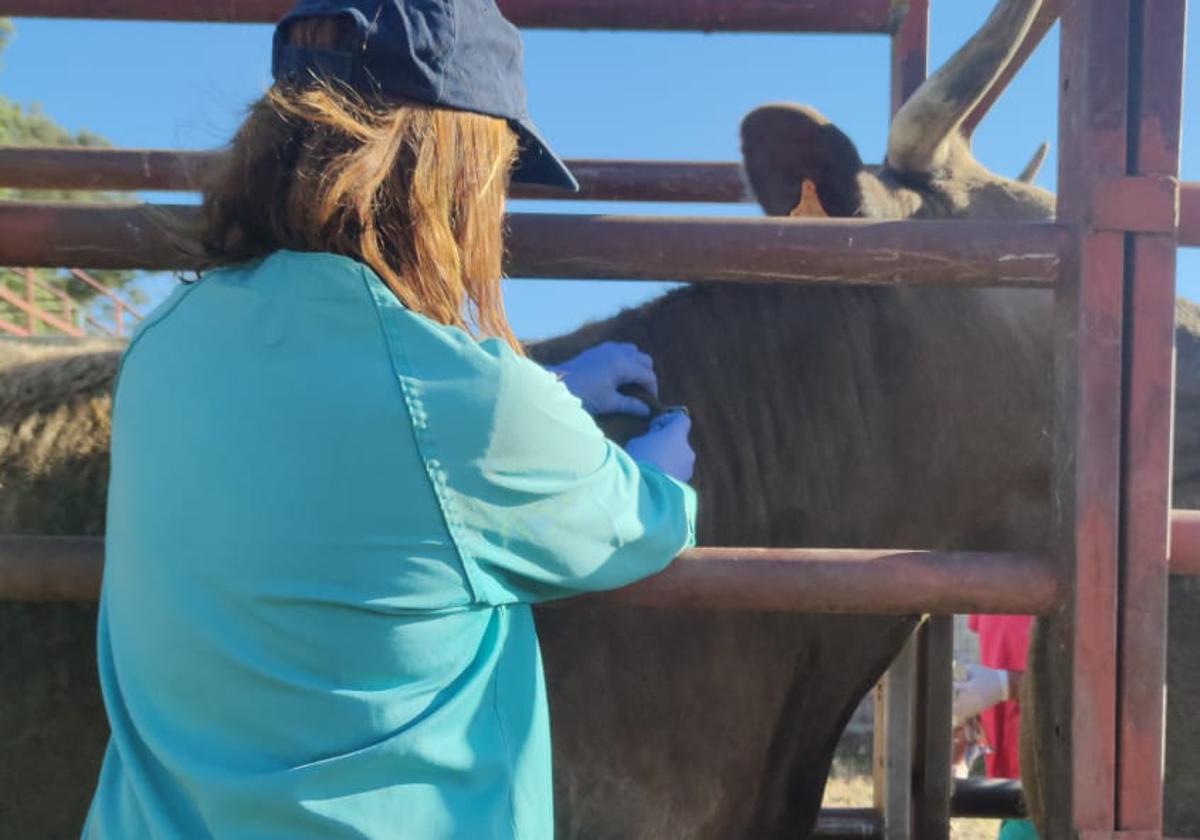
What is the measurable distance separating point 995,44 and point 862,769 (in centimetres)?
854

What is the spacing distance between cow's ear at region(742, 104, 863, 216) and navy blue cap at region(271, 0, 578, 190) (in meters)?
1.22

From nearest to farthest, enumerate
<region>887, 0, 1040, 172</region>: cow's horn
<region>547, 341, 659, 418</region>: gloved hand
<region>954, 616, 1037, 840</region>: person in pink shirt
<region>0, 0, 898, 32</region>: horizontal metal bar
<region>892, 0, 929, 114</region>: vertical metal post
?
<region>547, 341, 659, 418</region>: gloved hand → <region>887, 0, 1040, 172</region>: cow's horn → <region>0, 0, 898, 32</region>: horizontal metal bar → <region>892, 0, 929, 114</region>: vertical metal post → <region>954, 616, 1037, 840</region>: person in pink shirt

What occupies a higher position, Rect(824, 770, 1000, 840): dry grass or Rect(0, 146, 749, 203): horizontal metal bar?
Rect(0, 146, 749, 203): horizontal metal bar

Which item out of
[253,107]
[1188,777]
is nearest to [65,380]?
[253,107]

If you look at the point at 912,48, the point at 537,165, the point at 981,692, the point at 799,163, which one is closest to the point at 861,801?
the point at 981,692

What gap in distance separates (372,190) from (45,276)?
22.1 m

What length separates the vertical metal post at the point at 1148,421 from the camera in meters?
1.53

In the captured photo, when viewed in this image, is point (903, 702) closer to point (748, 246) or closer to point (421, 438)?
point (748, 246)

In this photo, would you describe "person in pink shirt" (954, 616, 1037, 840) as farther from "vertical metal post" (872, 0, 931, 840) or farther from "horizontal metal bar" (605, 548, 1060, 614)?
"horizontal metal bar" (605, 548, 1060, 614)

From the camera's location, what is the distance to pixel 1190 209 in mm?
1688

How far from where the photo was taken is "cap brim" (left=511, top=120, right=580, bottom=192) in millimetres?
1486

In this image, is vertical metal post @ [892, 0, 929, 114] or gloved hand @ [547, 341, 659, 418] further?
vertical metal post @ [892, 0, 929, 114]

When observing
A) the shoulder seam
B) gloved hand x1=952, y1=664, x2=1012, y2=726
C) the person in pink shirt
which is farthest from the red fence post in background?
gloved hand x1=952, y1=664, x2=1012, y2=726

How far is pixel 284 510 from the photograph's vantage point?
114 centimetres
